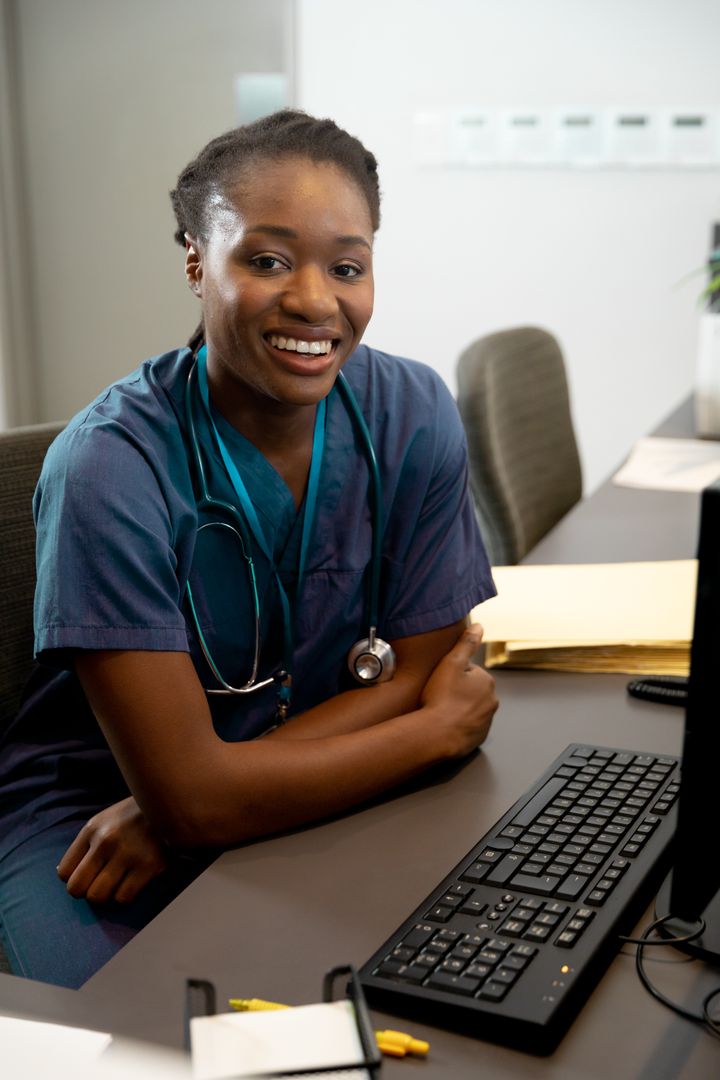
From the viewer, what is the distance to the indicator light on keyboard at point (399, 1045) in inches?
24.6

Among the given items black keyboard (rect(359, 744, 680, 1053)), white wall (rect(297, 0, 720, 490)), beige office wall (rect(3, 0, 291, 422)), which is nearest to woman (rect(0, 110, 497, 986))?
black keyboard (rect(359, 744, 680, 1053))

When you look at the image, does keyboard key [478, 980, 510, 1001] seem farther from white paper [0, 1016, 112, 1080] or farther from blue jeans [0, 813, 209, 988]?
blue jeans [0, 813, 209, 988]

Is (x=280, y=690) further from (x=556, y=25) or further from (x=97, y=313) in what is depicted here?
(x=97, y=313)

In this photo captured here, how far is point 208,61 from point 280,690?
3137 millimetres

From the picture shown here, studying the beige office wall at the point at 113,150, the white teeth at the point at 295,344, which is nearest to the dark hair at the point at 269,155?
the white teeth at the point at 295,344

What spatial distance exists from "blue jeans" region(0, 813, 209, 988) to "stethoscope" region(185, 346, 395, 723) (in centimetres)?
18

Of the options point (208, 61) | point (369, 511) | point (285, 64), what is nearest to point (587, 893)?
point (369, 511)

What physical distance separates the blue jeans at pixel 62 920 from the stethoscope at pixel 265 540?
0.58 ft

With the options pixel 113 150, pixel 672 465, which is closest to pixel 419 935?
pixel 672 465

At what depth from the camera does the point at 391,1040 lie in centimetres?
63

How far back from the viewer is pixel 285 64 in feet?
11.6

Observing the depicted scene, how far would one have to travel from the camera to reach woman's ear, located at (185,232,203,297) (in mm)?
1081

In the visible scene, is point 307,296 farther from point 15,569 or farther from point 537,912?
point 537,912

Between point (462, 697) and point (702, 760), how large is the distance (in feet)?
1.23
